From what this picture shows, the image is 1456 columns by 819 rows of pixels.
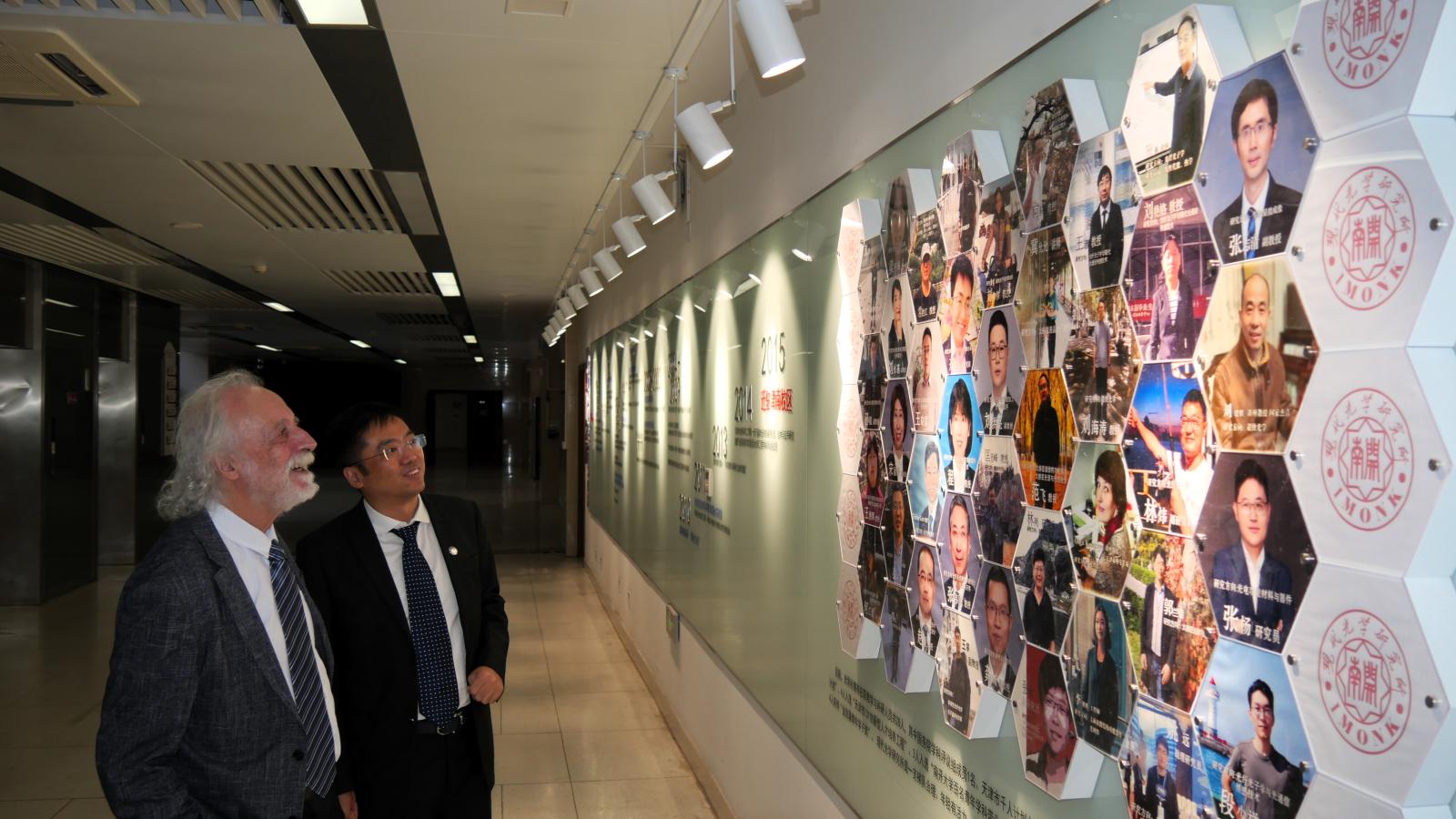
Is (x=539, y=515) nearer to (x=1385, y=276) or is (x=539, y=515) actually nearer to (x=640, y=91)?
(x=640, y=91)

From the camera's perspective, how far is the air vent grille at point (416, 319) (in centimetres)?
1430

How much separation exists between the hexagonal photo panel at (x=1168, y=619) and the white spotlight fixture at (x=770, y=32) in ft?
4.54

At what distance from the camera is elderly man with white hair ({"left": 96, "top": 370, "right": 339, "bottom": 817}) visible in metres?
1.88

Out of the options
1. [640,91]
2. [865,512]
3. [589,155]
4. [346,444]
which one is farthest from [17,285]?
[865,512]

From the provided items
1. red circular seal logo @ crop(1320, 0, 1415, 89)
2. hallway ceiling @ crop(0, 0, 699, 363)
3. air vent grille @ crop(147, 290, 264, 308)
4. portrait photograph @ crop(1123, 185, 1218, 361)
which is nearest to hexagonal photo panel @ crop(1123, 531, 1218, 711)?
portrait photograph @ crop(1123, 185, 1218, 361)

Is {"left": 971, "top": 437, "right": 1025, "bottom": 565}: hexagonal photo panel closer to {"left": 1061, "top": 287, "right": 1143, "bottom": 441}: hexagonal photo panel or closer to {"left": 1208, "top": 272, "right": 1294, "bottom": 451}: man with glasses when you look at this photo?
{"left": 1061, "top": 287, "right": 1143, "bottom": 441}: hexagonal photo panel

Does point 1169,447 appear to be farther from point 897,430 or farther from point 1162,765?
point 897,430

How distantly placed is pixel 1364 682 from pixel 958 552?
1.08m

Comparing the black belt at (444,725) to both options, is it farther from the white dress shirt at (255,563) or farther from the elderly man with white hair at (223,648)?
the white dress shirt at (255,563)

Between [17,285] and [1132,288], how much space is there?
10.7 meters

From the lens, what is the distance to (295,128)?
5.09 metres

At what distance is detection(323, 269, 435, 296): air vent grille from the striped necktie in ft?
26.2

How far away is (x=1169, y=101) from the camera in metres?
1.51

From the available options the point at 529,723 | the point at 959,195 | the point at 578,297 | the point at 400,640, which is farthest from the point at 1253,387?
the point at 578,297
